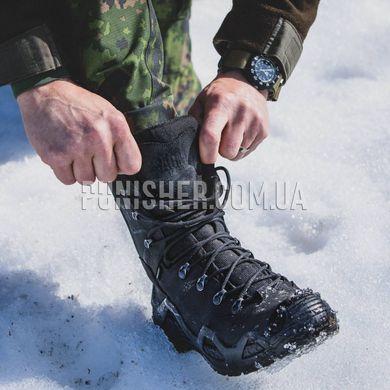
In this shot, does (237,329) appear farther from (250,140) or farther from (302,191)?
(302,191)

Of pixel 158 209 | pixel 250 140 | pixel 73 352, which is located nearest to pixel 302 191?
pixel 250 140

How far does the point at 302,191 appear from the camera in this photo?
1835 millimetres

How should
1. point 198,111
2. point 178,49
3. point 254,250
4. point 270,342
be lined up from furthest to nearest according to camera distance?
point 178,49
point 254,250
point 198,111
point 270,342

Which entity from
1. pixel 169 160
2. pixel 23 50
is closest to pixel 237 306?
pixel 169 160

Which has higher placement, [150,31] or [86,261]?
[150,31]

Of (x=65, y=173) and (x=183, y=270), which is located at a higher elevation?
(x=65, y=173)

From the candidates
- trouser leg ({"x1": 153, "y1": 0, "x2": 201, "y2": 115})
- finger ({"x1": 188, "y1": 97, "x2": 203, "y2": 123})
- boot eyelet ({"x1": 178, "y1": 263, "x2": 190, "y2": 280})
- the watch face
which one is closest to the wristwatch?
the watch face

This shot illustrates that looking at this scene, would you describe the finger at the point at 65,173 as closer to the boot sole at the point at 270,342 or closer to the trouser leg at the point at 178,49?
the boot sole at the point at 270,342

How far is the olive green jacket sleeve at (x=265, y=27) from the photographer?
1443 millimetres

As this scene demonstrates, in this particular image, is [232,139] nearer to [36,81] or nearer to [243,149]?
[243,149]

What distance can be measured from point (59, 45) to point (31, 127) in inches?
8.3

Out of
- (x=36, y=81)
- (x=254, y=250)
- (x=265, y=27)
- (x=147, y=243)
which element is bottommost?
(x=254, y=250)

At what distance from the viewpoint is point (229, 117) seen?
135 centimetres

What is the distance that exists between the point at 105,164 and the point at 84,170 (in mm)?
45
